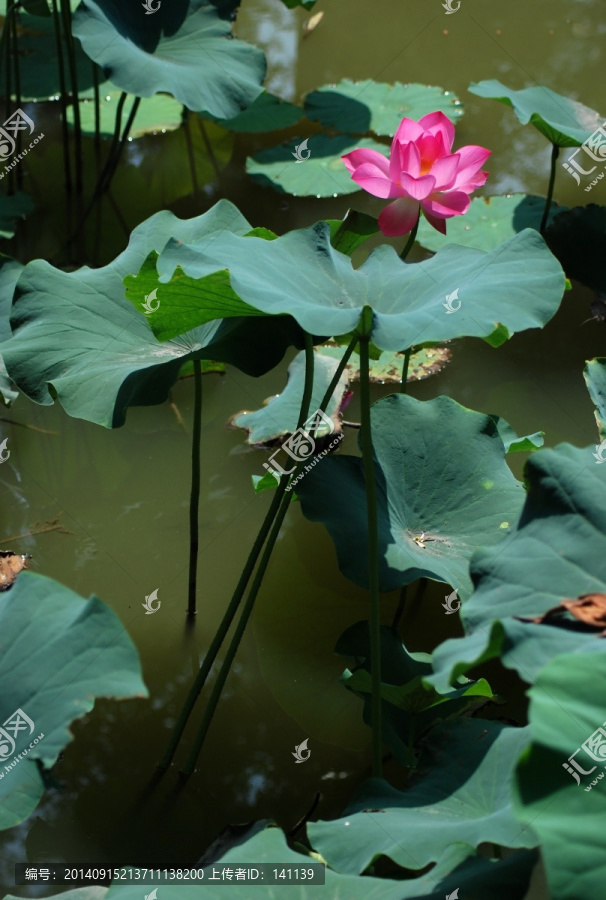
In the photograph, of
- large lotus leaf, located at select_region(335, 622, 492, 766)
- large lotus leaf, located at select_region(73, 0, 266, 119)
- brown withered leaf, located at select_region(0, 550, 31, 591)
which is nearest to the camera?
large lotus leaf, located at select_region(335, 622, 492, 766)

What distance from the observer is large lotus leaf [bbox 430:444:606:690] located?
0.93 meters

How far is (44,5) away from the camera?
3105mm

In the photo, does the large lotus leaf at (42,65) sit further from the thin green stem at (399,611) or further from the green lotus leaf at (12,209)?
the thin green stem at (399,611)

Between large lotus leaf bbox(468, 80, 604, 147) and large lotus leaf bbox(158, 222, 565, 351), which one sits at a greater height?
large lotus leaf bbox(158, 222, 565, 351)

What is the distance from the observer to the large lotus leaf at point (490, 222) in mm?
2748

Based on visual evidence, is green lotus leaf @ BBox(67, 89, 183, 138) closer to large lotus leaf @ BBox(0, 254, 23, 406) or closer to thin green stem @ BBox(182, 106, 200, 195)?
thin green stem @ BBox(182, 106, 200, 195)

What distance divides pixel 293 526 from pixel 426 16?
2.92 metres

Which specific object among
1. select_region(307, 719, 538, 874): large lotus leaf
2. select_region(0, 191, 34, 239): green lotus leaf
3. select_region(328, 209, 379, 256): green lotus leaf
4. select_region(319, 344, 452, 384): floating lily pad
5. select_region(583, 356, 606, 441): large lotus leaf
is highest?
select_region(328, 209, 379, 256): green lotus leaf

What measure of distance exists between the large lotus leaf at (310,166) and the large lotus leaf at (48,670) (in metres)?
2.18

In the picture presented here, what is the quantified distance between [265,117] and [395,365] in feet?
4.39

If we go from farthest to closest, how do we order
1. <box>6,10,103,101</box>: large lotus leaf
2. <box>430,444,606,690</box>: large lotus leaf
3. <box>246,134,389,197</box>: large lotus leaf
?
<box>6,10,103,101</box>: large lotus leaf
<box>246,134,389,197</box>: large lotus leaf
<box>430,444,606,690</box>: large lotus leaf

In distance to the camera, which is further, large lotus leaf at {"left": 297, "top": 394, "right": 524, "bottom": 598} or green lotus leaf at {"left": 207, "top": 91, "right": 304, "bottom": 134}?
green lotus leaf at {"left": 207, "top": 91, "right": 304, "bottom": 134}

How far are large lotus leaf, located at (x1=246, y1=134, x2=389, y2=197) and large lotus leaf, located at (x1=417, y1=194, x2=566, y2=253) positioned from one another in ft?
1.20

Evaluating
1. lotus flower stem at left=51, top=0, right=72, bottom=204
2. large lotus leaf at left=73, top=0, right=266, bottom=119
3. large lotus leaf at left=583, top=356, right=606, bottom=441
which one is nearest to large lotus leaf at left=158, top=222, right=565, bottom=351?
large lotus leaf at left=583, top=356, right=606, bottom=441
